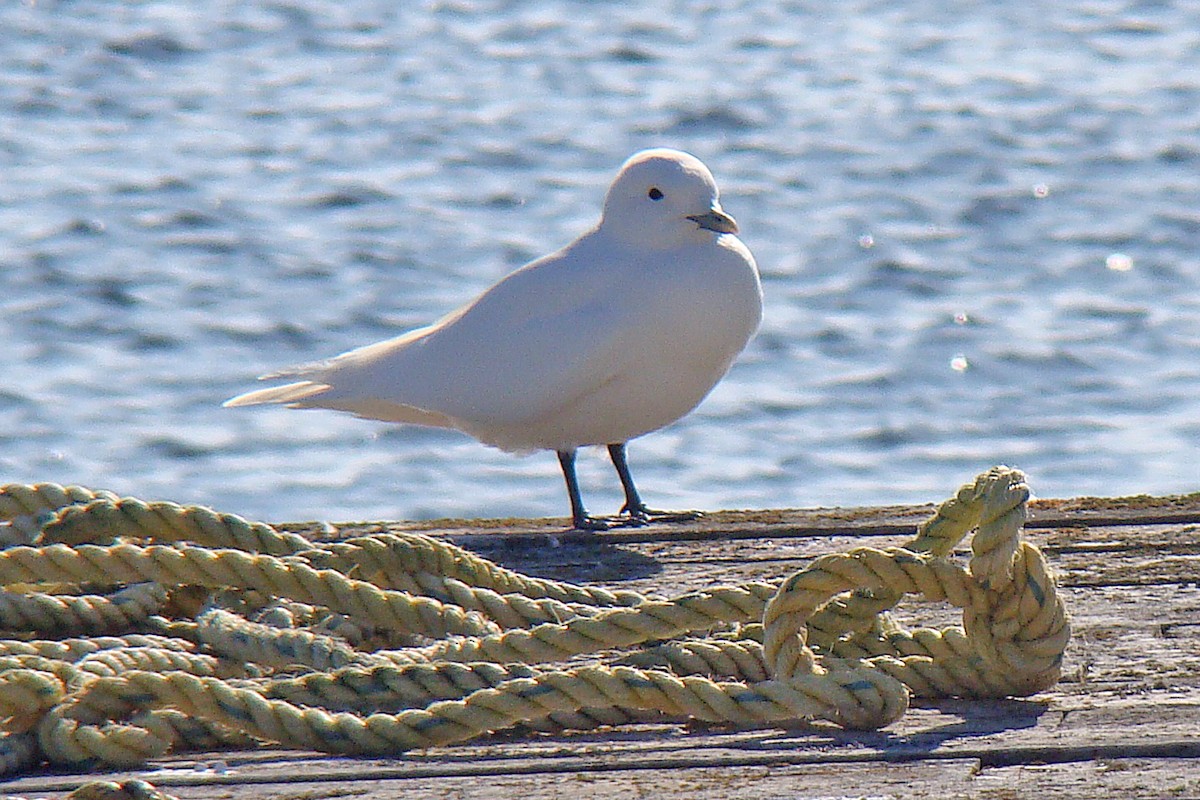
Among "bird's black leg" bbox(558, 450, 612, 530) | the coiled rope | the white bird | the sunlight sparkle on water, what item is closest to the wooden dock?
the coiled rope

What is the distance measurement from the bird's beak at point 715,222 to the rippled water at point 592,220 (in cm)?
297

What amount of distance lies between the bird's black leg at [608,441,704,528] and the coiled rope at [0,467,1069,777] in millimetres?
976

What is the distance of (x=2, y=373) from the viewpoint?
9.09 meters

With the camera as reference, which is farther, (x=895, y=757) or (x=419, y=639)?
(x=419, y=639)

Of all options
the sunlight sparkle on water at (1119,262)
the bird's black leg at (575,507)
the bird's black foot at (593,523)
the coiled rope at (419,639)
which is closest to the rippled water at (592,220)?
the sunlight sparkle on water at (1119,262)

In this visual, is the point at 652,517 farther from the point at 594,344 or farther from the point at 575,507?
the point at 594,344

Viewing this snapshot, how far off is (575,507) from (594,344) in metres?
0.42

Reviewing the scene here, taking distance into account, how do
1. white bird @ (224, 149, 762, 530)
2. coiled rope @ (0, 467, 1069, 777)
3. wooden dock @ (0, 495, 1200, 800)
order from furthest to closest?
1. white bird @ (224, 149, 762, 530)
2. coiled rope @ (0, 467, 1069, 777)
3. wooden dock @ (0, 495, 1200, 800)

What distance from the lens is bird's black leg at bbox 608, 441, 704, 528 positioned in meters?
4.18

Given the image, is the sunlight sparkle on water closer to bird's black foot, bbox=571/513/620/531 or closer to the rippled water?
the rippled water

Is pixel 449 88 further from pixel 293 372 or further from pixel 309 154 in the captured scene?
pixel 293 372

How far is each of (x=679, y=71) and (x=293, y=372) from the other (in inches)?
312

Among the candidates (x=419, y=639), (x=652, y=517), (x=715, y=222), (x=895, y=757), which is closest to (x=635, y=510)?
(x=652, y=517)

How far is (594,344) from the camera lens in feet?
15.5
